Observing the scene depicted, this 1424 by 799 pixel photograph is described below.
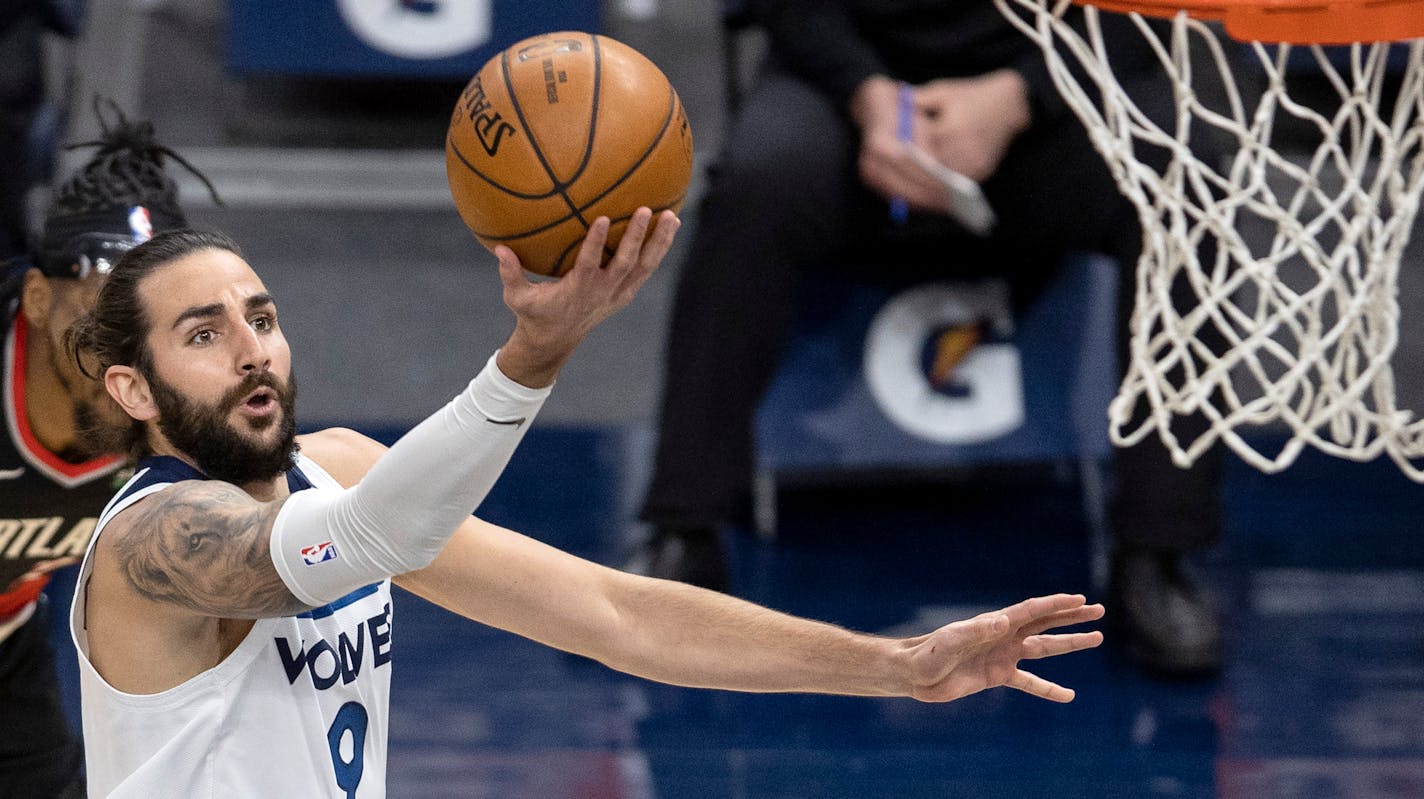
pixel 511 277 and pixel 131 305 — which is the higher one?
pixel 511 277

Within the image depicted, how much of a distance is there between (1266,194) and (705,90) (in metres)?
3.00

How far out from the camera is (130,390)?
197 cm

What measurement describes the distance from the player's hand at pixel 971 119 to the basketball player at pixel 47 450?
1.73 meters

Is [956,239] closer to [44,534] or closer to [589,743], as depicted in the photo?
[589,743]

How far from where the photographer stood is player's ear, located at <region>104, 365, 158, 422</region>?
1964 millimetres

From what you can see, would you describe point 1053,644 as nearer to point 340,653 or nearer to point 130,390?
point 340,653

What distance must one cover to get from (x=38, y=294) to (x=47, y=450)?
0.24 metres

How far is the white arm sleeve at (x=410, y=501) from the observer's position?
165cm

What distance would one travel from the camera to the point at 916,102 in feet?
13.0

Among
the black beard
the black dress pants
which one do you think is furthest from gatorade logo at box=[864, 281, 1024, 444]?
the black beard

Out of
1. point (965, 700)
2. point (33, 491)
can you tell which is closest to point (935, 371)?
point (965, 700)

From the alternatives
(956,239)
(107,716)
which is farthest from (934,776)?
(107,716)

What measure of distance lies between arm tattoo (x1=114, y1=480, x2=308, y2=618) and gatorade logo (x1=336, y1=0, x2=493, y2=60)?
374 cm

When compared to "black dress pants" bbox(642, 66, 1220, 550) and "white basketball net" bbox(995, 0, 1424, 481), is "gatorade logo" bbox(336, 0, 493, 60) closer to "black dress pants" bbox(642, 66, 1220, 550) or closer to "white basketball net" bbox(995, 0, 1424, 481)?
"black dress pants" bbox(642, 66, 1220, 550)
